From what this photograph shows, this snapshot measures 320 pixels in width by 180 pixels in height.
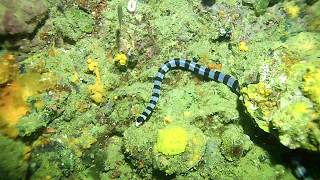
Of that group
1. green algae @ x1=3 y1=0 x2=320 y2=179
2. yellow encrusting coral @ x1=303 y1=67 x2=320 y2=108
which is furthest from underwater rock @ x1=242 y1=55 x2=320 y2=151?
green algae @ x1=3 y1=0 x2=320 y2=179

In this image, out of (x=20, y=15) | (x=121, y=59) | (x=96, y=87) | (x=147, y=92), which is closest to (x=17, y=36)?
(x=20, y=15)

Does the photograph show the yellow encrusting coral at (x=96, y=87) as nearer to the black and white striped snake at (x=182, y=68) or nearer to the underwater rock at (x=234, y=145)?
the black and white striped snake at (x=182, y=68)

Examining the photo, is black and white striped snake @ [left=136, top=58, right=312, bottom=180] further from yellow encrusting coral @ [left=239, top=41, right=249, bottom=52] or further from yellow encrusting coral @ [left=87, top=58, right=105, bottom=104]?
yellow encrusting coral @ [left=87, top=58, right=105, bottom=104]

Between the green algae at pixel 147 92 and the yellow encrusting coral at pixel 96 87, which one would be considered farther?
the yellow encrusting coral at pixel 96 87

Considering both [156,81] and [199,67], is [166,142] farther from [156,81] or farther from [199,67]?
[199,67]

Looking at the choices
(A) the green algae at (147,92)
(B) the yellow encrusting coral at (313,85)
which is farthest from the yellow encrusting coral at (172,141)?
(B) the yellow encrusting coral at (313,85)

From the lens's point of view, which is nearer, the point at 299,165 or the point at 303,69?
the point at 303,69

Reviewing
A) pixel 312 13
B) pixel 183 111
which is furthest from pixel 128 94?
pixel 312 13
